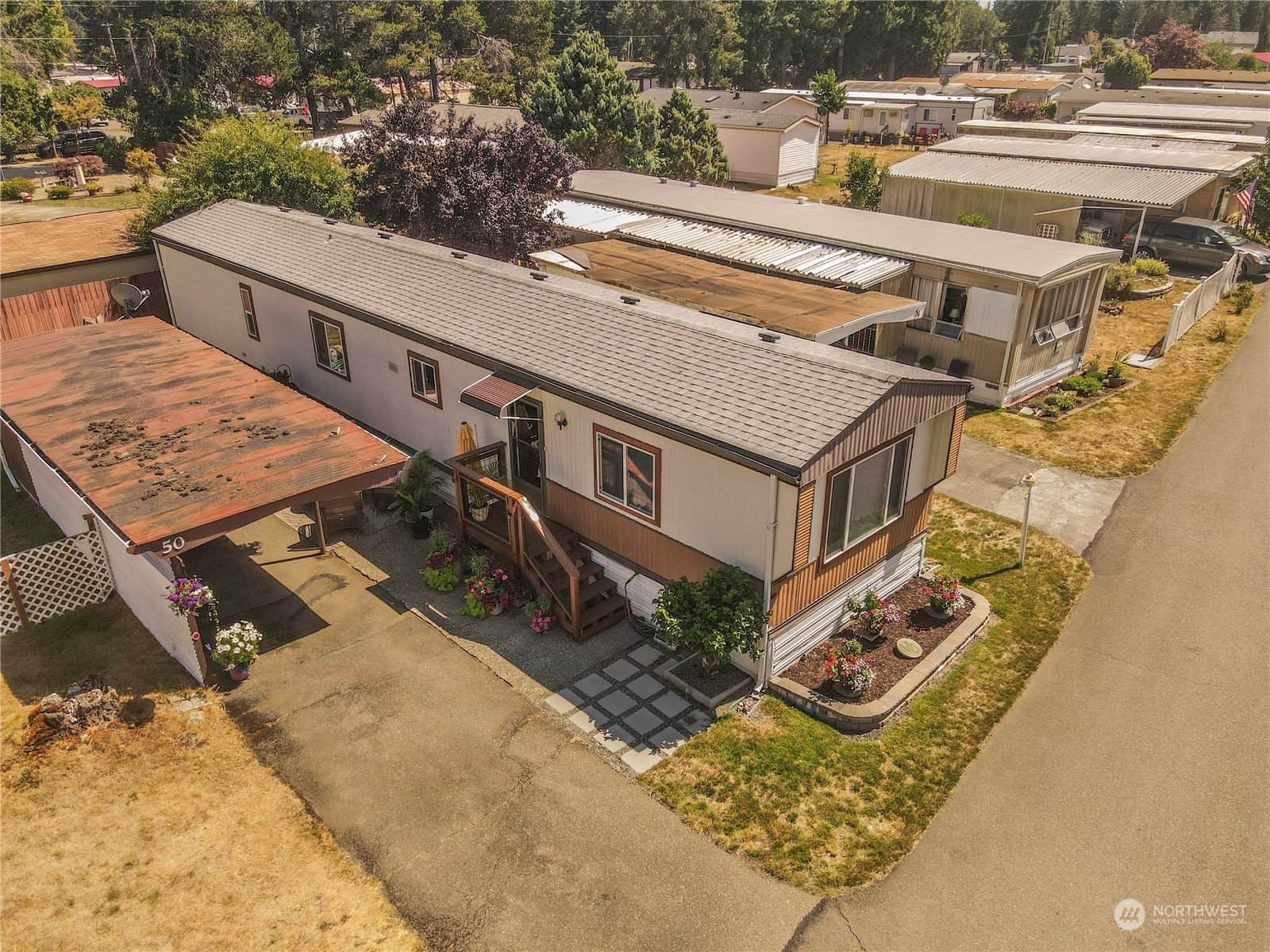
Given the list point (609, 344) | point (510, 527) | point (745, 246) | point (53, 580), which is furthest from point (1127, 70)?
point (53, 580)

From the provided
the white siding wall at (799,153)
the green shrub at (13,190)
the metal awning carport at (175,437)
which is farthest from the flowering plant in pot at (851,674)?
the green shrub at (13,190)

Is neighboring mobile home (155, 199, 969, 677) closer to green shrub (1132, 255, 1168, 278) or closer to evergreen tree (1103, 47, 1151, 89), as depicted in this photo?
green shrub (1132, 255, 1168, 278)

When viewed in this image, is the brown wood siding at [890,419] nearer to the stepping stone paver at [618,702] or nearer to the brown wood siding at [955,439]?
the brown wood siding at [955,439]

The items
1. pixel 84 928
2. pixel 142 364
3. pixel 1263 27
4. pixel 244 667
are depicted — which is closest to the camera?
pixel 84 928

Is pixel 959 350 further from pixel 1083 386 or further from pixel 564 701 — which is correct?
pixel 564 701

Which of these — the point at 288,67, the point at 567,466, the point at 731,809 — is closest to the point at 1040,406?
the point at 567,466

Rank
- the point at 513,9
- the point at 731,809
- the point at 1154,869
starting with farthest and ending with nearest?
the point at 513,9 → the point at 731,809 → the point at 1154,869

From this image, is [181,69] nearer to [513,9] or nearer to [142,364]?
[513,9]
